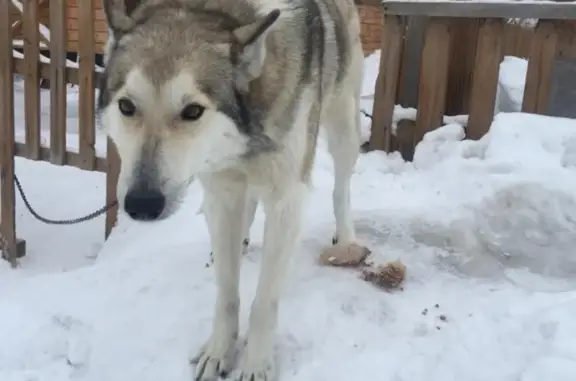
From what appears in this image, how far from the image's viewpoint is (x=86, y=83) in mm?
4871

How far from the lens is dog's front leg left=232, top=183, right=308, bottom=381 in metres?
2.40

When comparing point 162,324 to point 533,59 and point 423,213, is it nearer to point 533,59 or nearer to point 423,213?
point 423,213

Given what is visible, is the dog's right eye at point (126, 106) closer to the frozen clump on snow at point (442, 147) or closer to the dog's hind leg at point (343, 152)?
the dog's hind leg at point (343, 152)

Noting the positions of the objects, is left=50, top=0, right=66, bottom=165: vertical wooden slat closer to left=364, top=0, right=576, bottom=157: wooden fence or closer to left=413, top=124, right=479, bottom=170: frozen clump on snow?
left=364, top=0, right=576, bottom=157: wooden fence

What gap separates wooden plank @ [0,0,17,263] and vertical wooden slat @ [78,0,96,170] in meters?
0.70

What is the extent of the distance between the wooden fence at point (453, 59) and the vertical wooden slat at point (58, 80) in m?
2.30

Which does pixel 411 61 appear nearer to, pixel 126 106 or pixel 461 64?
pixel 461 64

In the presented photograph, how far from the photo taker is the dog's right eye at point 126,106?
195 centimetres

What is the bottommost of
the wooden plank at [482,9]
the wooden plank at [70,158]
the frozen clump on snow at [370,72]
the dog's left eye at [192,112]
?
the wooden plank at [70,158]

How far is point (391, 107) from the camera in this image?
5090mm

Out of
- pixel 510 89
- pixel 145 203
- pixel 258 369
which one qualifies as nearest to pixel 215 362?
pixel 258 369

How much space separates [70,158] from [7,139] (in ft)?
1.88

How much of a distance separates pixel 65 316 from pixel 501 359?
1732mm

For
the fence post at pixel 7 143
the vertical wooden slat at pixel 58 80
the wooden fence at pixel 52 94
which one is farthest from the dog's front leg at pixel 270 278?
the fence post at pixel 7 143
